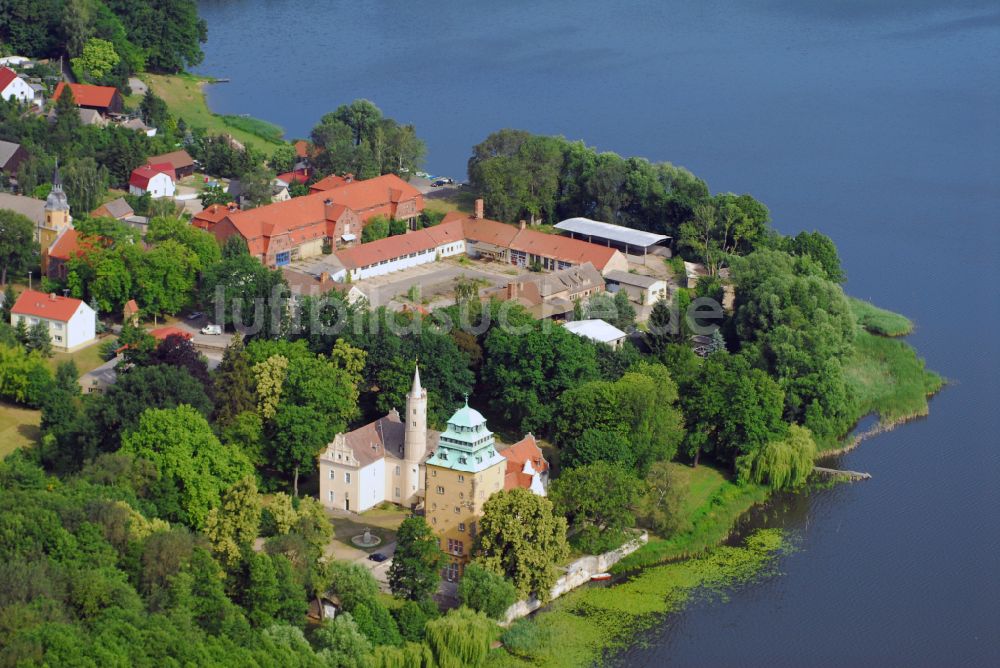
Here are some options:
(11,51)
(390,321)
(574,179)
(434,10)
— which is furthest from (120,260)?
(434,10)

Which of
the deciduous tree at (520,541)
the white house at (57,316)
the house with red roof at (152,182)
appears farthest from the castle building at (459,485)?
the house with red roof at (152,182)

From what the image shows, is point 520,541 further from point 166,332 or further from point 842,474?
point 166,332

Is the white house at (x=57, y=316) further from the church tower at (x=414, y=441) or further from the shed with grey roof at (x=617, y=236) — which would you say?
the shed with grey roof at (x=617, y=236)

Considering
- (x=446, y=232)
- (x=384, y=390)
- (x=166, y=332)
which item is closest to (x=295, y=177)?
(x=446, y=232)

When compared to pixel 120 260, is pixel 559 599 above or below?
below

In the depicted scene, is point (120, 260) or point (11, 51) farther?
point (11, 51)

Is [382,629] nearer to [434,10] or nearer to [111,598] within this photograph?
[111,598]
